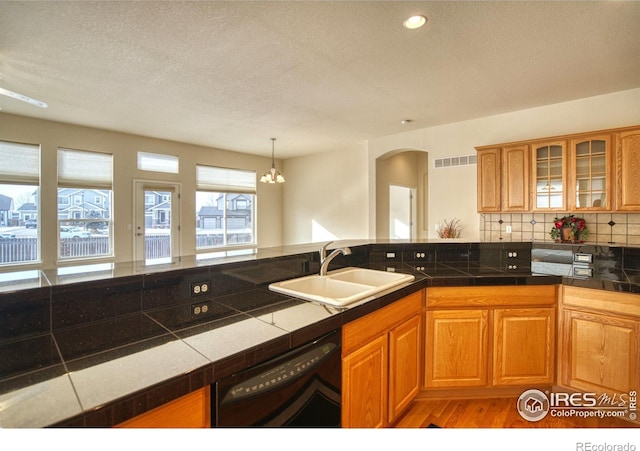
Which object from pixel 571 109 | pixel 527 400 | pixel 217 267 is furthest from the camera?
pixel 571 109

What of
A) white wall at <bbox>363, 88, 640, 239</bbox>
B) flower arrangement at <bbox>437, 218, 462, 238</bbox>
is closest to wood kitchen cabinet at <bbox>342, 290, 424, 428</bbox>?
Answer: flower arrangement at <bbox>437, 218, 462, 238</bbox>

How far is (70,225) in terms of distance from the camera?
4.63 meters

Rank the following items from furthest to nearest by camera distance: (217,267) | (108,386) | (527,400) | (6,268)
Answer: (6,268) → (527,400) → (217,267) → (108,386)

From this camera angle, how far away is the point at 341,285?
1999 mm

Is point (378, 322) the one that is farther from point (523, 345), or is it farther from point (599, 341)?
point (599, 341)

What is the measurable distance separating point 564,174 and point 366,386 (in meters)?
3.09

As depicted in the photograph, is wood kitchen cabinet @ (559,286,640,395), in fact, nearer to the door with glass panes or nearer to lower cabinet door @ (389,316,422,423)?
lower cabinet door @ (389,316,422,423)

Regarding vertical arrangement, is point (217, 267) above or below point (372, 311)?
above

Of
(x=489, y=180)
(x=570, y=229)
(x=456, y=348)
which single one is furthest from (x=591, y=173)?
(x=456, y=348)

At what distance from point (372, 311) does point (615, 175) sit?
3.01m

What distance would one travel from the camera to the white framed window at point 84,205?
4.57m

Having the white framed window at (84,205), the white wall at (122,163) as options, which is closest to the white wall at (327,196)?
the white wall at (122,163)
